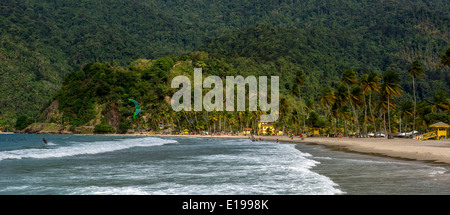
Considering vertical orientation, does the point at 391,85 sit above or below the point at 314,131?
above

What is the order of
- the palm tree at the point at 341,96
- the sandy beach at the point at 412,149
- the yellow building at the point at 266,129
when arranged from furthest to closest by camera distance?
the yellow building at the point at 266,129 < the palm tree at the point at 341,96 < the sandy beach at the point at 412,149

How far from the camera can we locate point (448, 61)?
52.3 m

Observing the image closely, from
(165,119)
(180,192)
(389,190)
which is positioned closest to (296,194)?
(389,190)

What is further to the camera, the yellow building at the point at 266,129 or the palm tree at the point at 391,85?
the yellow building at the point at 266,129

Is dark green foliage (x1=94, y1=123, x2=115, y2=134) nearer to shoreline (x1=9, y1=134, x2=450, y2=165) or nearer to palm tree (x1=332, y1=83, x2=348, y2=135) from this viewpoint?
palm tree (x1=332, y1=83, x2=348, y2=135)

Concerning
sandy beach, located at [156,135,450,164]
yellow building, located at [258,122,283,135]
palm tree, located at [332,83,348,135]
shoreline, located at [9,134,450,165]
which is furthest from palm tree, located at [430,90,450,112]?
yellow building, located at [258,122,283,135]

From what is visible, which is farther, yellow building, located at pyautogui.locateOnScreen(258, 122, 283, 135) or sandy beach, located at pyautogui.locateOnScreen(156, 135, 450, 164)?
yellow building, located at pyautogui.locateOnScreen(258, 122, 283, 135)

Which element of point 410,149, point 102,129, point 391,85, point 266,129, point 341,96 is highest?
point 391,85
